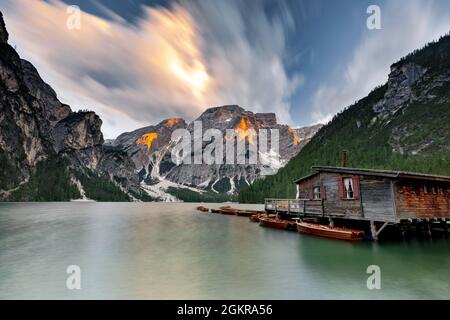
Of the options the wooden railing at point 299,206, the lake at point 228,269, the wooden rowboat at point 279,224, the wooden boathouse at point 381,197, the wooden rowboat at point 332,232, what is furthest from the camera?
the wooden rowboat at point 279,224

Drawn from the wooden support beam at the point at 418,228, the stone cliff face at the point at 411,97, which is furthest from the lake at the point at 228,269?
the stone cliff face at the point at 411,97

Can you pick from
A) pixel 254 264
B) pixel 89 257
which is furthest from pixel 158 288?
pixel 89 257

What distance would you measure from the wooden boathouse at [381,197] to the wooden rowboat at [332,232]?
4.70 ft

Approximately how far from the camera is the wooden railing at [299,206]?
1253 inches

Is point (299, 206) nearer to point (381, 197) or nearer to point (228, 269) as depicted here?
point (381, 197)

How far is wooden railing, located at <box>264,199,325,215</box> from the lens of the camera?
104ft

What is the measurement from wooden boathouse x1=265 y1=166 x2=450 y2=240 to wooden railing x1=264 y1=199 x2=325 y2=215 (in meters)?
0.12

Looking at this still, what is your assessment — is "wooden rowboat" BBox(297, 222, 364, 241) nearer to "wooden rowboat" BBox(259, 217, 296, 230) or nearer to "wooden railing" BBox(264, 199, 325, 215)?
"wooden railing" BBox(264, 199, 325, 215)

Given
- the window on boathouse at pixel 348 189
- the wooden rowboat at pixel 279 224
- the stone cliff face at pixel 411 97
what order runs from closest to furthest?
the window on boathouse at pixel 348 189, the wooden rowboat at pixel 279 224, the stone cliff face at pixel 411 97

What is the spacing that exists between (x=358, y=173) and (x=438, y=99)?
15815 cm

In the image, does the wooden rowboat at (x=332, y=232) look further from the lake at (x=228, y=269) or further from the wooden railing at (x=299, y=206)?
the wooden railing at (x=299, y=206)

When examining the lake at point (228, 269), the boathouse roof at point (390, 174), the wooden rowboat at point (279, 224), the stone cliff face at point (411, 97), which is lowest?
the lake at point (228, 269)

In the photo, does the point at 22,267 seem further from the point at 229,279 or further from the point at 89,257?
the point at 229,279

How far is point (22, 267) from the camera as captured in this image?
1900 cm
